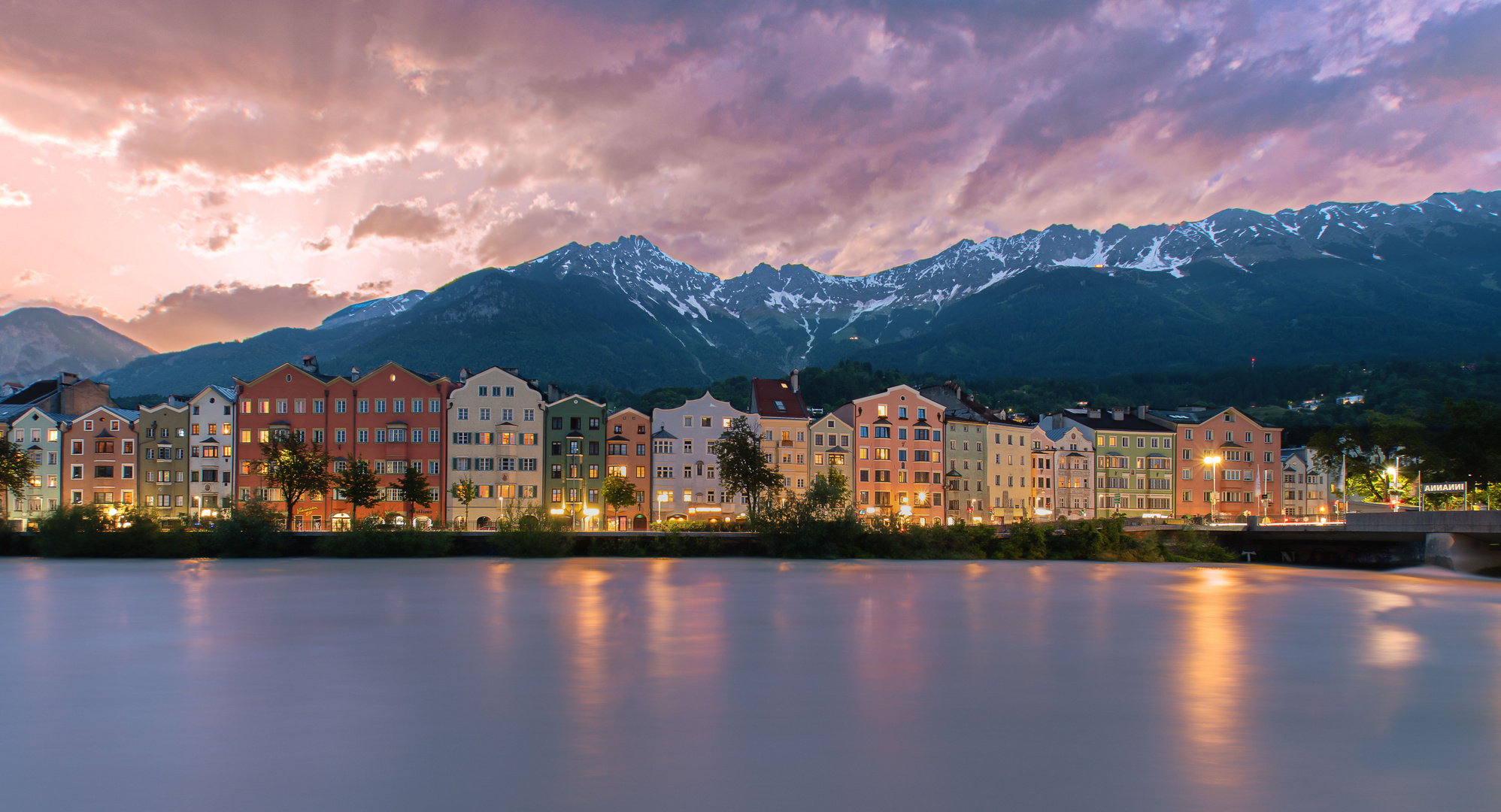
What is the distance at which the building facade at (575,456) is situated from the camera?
88.5 m

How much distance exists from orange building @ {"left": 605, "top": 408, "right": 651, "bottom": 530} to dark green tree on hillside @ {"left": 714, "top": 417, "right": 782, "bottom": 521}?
10.8 metres

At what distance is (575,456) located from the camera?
88938 millimetres

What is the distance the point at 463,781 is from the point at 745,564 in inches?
1888

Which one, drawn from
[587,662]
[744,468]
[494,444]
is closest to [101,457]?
[494,444]

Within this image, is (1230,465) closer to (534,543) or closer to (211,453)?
(534,543)

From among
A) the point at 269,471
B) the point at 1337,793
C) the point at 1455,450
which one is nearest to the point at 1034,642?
the point at 1337,793


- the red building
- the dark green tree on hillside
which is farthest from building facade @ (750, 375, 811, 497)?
the red building

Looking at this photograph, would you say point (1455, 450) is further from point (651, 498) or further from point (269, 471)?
point (269, 471)

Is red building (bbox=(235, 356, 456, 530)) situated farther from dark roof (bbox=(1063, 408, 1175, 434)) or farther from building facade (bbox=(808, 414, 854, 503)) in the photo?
dark roof (bbox=(1063, 408, 1175, 434))

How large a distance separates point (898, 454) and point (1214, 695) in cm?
6986

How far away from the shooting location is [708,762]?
64.0 ft

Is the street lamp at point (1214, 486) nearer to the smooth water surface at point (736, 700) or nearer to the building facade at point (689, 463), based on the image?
the building facade at point (689, 463)

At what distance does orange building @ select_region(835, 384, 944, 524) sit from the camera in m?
95.6

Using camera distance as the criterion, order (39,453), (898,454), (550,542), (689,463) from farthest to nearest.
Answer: (898,454) < (39,453) < (689,463) < (550,542)
